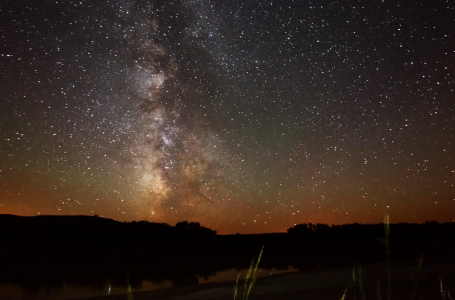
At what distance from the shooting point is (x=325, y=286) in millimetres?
10117

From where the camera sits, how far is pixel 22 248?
2281 centimetres

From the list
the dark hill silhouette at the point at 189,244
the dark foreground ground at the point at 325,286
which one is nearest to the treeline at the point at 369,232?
the dark hill silhouette at the point at 189,244

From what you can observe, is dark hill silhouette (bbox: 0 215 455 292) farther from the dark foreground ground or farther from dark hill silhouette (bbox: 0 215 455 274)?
the dark foreground ground

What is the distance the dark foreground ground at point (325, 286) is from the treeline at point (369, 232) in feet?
56.3

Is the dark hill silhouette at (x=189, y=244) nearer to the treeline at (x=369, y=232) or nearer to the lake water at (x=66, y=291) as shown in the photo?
the treeline at (x=369, y=232)

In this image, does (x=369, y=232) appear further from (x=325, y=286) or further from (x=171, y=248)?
(x=325, y=286)

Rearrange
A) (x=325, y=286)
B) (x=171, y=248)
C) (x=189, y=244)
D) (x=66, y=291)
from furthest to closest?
(x=189, y=244) < (x=171, y=248) < (x=66, y=291) < (x=325, y=286)

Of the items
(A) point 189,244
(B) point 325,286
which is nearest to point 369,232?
(A) point 189,244

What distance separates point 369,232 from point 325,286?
2336 centimetres

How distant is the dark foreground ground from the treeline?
17.2 m

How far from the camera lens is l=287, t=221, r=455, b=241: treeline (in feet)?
94.6

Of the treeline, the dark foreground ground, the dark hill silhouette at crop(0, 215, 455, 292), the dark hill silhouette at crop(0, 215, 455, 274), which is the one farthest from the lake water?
the treeline

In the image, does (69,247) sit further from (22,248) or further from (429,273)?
(429,273)

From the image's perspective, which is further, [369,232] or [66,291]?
[369,232]
